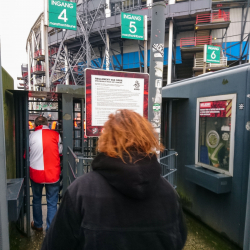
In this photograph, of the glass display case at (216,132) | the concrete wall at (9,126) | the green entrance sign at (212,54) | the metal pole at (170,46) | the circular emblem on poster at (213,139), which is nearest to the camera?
the concrete wall at (9,126)

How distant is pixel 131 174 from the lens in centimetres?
116

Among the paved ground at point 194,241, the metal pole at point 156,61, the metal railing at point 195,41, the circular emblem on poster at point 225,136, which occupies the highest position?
the metal railing at point 195,41

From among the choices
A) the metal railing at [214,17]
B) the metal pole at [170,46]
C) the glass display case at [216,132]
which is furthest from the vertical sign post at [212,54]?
the metal railing at [214,17]

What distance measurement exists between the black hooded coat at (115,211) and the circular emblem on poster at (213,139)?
3366mm

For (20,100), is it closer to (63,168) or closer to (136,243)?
(63,168)

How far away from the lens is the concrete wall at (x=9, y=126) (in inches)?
134

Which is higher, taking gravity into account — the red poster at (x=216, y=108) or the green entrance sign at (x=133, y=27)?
the green entrance sign at (x=133, y=27)

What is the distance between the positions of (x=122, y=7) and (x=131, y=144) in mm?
24952

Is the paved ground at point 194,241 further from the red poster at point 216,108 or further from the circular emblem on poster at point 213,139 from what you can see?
the red poster at point 216,108

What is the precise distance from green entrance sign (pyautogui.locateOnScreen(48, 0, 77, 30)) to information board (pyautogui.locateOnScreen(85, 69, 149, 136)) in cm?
630

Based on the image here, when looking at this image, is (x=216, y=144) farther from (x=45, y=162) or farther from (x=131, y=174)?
(x=131, y=174)

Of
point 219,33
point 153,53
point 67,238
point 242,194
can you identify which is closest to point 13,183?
point 67,238

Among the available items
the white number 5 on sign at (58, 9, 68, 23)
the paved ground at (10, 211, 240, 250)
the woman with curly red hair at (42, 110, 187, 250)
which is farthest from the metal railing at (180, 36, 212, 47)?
the woman with curly red hair at (42, 110, 187, 250)

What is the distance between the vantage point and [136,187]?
114cm
